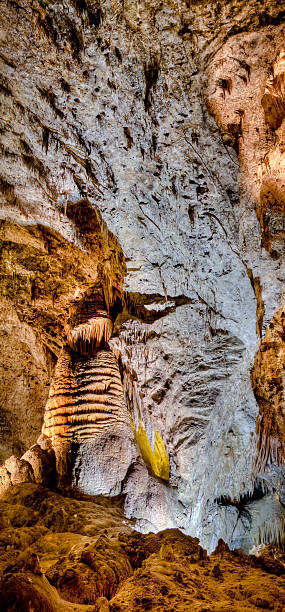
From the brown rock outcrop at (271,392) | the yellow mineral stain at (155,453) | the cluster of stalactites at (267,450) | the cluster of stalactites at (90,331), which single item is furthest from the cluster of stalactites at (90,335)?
the cluster of stalactites at (267,450)

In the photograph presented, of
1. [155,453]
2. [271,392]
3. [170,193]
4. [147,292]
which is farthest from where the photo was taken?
[271,392]

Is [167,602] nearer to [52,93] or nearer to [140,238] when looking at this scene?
[140,238]

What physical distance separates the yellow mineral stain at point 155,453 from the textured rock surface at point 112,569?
1.43m

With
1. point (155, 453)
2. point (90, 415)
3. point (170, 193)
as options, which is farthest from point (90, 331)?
point (170, 193)

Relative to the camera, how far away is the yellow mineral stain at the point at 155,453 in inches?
197

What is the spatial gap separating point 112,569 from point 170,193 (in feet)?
11.8

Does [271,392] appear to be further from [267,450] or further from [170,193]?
[170,193]

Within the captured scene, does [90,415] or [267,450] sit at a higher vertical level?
[90,415]

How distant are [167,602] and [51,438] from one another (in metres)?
3.22

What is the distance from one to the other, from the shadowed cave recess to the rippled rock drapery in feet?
0.06

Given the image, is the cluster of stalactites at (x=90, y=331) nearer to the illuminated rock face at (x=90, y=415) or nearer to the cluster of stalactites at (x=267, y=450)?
the illuminated rock face at (x=90, y=415)

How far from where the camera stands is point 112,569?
2275mm

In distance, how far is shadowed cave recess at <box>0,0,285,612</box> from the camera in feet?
8.93

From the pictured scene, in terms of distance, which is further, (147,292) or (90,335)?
(90,335)
